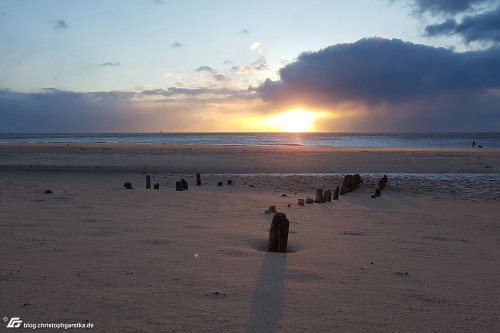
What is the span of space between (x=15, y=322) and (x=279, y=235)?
4295 mm

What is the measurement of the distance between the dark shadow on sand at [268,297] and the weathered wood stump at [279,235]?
1.66ft

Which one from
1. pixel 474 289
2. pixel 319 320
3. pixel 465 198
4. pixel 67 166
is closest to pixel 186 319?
pixel 319 320

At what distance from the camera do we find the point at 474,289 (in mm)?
5750

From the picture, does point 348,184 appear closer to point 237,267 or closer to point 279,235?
point 279,235

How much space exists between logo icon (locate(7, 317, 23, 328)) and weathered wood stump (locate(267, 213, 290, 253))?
13.5 ft

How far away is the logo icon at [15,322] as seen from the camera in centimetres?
430

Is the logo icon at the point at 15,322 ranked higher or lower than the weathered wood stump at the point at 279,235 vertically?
lower

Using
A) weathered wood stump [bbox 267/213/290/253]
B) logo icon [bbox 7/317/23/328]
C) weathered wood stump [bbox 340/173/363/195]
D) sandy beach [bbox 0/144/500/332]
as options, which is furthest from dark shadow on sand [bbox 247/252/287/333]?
weathered wood stump [bbox 340/173/363/195]

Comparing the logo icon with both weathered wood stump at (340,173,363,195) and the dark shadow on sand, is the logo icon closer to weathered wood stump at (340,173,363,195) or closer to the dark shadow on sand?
the dark shadow on sand

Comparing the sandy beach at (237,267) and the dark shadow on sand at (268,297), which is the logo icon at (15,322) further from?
the dark shadow on sand at (268,297)

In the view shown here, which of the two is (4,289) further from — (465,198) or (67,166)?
(67,166)

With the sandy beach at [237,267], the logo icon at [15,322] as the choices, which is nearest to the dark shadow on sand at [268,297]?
the sandy beach at [237,267]

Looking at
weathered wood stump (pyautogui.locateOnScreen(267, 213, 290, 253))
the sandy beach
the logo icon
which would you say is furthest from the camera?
weathered wood stump (pyautogui.locateOnScreen(267, 213, 290, 253))

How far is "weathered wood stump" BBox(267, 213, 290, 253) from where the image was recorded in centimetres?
751
